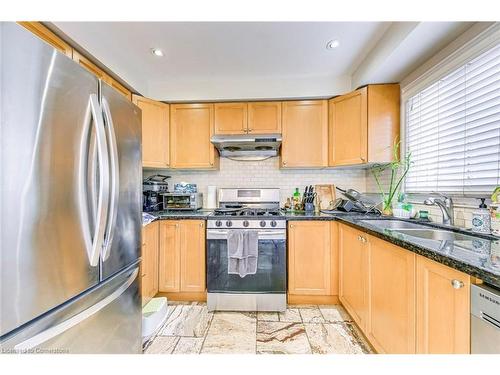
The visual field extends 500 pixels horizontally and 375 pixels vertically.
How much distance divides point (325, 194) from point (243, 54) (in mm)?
1849

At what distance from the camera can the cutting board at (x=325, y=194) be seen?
2.72 m

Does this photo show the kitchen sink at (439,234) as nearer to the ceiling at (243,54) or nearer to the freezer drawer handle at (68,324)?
the ceiling at (243,54)

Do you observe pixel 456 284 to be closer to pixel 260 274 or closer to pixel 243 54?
pixel 260 274

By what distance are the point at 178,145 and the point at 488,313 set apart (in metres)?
2.69

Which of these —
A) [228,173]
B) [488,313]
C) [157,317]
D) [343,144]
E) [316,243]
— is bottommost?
[157,317]

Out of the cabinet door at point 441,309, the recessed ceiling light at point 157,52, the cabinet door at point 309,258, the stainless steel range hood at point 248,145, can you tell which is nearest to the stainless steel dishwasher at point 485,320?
the cabinet door at point 441,309

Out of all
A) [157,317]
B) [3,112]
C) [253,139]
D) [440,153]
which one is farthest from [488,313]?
[253,139]

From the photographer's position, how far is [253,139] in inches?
95.1

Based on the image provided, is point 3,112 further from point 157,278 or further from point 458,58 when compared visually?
point 458,58

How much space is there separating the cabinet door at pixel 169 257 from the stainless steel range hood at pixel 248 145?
1041 millimetres

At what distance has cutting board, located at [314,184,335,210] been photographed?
272cm

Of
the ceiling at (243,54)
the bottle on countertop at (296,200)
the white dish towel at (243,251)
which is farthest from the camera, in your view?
the bottle on countertop at (296,200)

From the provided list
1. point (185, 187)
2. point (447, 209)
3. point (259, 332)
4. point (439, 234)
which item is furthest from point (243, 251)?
point (447, 209)

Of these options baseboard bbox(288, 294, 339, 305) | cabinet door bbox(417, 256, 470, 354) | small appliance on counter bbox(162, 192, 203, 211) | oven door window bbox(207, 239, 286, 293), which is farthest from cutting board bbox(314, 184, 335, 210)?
cabinet door bbox(417, 256, 470, 354)
